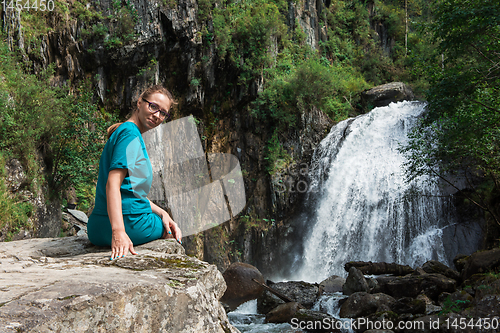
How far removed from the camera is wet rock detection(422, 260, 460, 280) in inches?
291

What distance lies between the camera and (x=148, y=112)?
2416 mm

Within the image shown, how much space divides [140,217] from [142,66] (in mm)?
11428

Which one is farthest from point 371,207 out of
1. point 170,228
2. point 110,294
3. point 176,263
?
point 110,294

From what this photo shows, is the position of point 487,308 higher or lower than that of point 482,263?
lower

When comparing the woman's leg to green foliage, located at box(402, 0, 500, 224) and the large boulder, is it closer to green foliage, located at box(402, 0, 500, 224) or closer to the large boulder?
green foliage, located at box(402, 0, 500, 224)

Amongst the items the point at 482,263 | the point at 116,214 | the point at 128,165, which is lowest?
the point at 482,263

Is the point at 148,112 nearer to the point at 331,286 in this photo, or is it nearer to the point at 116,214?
the point at 116,214

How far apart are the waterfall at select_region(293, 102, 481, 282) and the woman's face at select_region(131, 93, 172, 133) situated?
8.46 metres

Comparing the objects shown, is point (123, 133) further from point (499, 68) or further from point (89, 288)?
point (499, 68)

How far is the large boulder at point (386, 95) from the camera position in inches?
666

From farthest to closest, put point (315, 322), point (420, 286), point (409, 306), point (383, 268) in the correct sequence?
1. point (383, 268)
2. point (420, 286)
3. point (315, 322)
4. point (409, 306)

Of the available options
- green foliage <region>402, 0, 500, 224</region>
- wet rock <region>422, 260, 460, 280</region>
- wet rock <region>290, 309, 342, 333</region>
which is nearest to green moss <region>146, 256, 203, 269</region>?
wet rock <region>290, 309, 342, 333</region>

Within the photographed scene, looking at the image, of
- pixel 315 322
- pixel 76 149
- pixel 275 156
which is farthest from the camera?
pixel 275 156

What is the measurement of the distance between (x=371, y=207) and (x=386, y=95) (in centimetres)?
841
